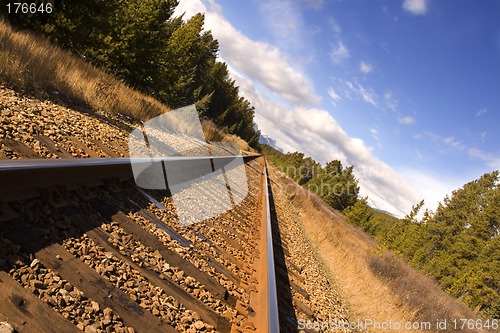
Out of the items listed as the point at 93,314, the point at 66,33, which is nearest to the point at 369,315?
the point at 93,314

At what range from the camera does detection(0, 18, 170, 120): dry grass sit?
6656 millimetres

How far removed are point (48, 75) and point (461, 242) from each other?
2102 inches

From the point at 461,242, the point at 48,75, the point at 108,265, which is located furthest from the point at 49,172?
the point at 461,242

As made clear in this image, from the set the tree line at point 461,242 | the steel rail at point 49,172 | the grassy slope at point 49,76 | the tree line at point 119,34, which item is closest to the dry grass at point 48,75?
the grassy slope at point 49,76

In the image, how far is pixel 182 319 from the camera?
234 cm

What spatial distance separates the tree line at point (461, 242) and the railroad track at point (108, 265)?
130 ft

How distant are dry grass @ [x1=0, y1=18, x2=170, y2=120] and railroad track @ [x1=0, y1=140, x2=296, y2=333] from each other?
4054 mm

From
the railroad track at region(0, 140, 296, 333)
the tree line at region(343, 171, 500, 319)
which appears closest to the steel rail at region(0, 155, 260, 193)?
the railroad track at region(0, 140, 296, 333)

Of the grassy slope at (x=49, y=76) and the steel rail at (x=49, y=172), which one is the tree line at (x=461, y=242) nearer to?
the grassy slope at (x=49, y=76)

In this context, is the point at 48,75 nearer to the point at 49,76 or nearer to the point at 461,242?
the point at 49,76

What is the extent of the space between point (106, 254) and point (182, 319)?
69 centimetres

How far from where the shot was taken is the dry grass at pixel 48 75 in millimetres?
6656

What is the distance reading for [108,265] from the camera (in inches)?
92.8

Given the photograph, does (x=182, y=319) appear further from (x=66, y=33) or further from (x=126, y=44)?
(x=126, y=44)
